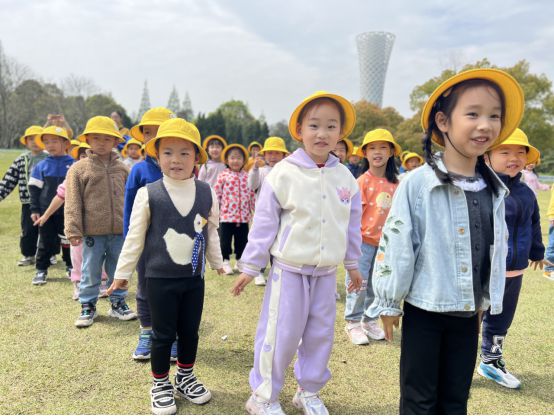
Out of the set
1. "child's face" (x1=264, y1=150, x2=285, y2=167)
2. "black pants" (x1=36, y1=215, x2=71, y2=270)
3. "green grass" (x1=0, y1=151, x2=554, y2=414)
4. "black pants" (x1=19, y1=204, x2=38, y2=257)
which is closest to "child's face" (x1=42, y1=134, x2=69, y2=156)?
"black pants" (x1=36, y1=215, x2=71, y2=270)

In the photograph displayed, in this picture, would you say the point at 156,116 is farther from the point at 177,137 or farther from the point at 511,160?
the point at 511,160

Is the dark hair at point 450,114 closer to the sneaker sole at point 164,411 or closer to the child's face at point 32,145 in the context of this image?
the sneaker sole at point 164,411

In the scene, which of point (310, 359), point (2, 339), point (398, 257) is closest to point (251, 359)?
point (310, 359)

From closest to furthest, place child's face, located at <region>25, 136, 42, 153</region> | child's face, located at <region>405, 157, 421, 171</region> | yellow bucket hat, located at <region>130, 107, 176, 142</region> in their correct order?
1. yellow bucket hat, located at <region>130, 107, 176, 142</region>
2. child's face, located at <region>25, 136, 42, 153</region>
3. child's face, located at <region>405, 157, 421, 171</region>

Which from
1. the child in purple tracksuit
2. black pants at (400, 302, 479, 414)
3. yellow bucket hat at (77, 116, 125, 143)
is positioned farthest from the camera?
yellow bucket hat at (77, 116, 125, 143)

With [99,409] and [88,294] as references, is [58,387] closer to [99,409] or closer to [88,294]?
[99,409]

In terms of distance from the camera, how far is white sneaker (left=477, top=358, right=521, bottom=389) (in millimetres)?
2881

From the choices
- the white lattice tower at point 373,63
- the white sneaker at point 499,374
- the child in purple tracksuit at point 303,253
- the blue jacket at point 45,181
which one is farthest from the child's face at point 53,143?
the white lattice tower at point 373,63

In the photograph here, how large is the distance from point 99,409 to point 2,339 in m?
1.57

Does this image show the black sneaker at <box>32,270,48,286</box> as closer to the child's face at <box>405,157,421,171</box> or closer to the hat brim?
the hat brim

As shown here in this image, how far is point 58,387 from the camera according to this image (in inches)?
104

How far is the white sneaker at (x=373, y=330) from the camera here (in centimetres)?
364

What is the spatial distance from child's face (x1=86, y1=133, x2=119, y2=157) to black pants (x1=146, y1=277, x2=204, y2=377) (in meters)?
1.80

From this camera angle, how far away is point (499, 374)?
2939mm
